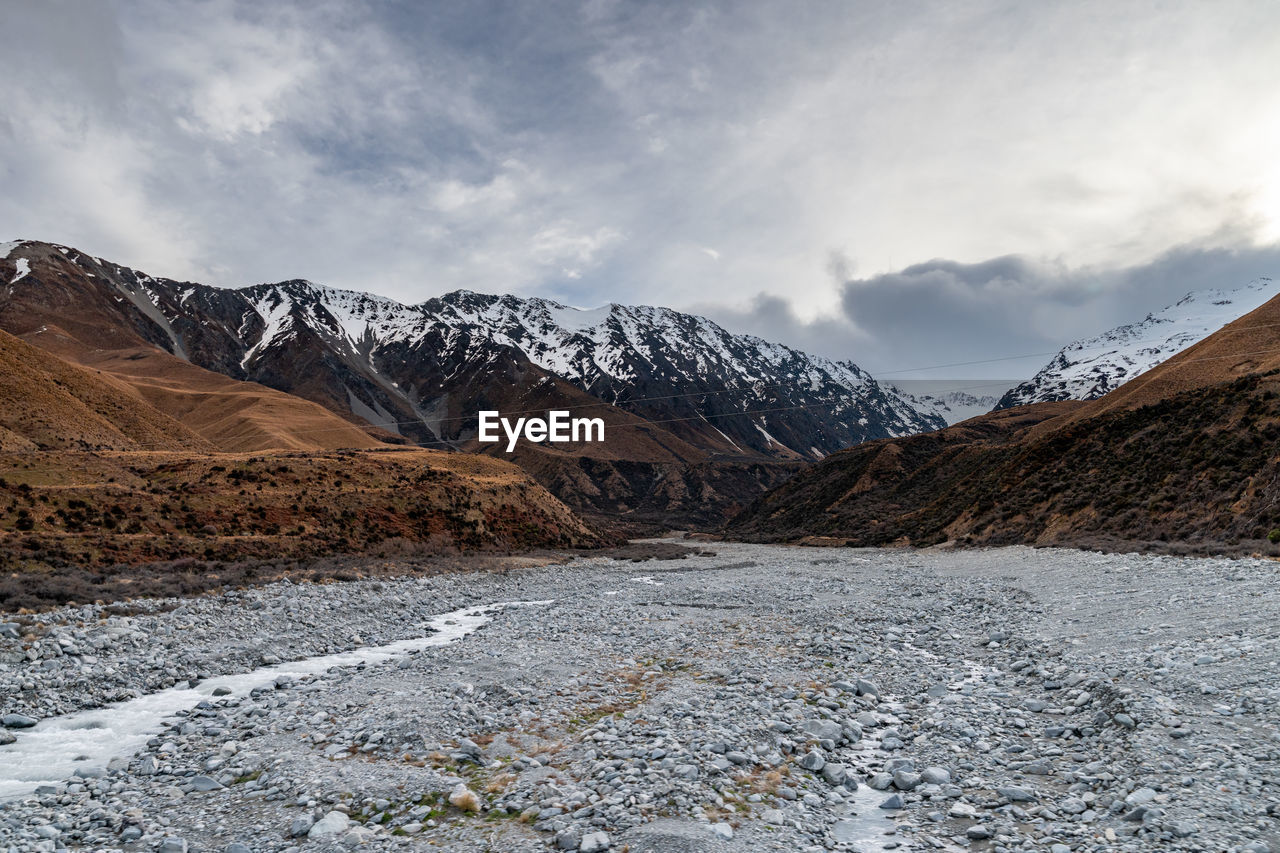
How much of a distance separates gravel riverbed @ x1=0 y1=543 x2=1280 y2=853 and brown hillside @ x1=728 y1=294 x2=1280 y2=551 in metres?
19.2

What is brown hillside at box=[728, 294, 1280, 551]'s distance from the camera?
36406mm

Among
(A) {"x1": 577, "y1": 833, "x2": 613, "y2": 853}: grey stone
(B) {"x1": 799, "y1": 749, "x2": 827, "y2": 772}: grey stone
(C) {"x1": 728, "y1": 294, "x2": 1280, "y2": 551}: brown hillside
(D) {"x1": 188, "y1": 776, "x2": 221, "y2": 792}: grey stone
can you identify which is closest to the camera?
(A) {"x1": 577, "y1": 833, "x2": 613, "y2": 853}: grey stone

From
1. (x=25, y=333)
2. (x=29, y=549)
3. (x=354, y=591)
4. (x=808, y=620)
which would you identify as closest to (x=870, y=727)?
(x=808, y=620)

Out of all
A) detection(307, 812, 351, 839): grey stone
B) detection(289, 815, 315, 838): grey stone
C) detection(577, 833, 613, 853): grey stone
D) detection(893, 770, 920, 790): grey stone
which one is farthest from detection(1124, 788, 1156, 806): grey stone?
detection(289, 815, 315, 838): grey stone

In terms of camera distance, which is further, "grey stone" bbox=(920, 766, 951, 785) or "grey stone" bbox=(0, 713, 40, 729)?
"grey stone" bbox=(0, 713, 40, 729)

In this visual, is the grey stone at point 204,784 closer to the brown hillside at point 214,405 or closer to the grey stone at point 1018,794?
the grey stone at point 1018,794

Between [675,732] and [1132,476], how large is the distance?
5181cm

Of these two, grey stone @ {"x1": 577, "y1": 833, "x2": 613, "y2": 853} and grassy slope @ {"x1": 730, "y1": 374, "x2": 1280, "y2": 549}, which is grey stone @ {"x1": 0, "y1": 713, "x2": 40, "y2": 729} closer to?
grey stone @ {"x1": 577, "y1": 833, "x2": 613, "y2": 853}

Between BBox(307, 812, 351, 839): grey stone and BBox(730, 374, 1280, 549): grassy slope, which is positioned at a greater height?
BBox(730, 374, 1280, 549): grassy slope

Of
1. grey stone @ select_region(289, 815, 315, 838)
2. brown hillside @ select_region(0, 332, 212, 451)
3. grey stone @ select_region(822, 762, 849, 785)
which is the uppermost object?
brown hillside @ select_region(0, 332, 212, 451)

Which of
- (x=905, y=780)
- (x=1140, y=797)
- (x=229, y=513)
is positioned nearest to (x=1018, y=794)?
(x=1140, y=797)

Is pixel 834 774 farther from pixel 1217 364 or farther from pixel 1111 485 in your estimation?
pixel 1217 364

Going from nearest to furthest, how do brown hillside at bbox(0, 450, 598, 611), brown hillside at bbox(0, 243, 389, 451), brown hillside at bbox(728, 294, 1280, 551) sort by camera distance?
brown hillside at bbox(0, 450, 598, 611) → brown hillside at bbox(728, 294, 1280, 551) → brown hillside at bbox(0, 243, 389, 451)

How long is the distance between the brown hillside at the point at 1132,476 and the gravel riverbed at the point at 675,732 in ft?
63.1
